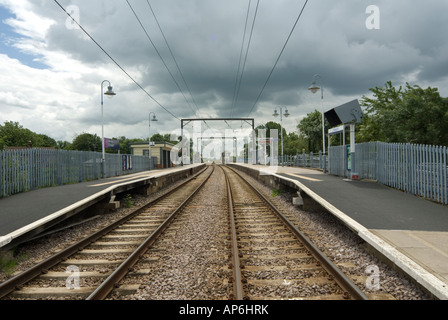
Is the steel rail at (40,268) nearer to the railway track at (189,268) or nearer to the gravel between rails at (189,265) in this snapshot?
the railway track at (189,268)

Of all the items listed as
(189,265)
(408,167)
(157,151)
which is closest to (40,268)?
(189,265)

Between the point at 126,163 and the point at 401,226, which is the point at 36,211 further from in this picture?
the point at 126,163

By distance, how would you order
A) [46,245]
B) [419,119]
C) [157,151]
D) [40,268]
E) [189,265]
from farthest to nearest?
[157,151] < [419,119] < [46,245] < [189,265] < [40,268]

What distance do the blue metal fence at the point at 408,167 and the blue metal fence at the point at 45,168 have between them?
14.3 meters

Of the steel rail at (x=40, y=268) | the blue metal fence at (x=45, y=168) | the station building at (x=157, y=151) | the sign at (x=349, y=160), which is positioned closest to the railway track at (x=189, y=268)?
the steel rail at (x=40, y=268)

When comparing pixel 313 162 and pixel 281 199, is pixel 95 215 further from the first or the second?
pixel 313 162

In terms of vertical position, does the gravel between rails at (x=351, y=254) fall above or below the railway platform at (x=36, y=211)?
below

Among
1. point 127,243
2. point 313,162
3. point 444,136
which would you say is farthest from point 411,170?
point 313,162

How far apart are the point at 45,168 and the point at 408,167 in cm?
1536

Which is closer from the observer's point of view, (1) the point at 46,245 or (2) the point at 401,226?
(2) the point at 401,226

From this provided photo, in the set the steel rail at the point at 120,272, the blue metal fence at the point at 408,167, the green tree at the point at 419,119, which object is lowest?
the steel rail at the point at 120,272

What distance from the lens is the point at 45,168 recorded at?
13.9m

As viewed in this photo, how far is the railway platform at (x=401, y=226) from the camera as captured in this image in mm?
3998

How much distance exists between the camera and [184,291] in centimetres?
398
